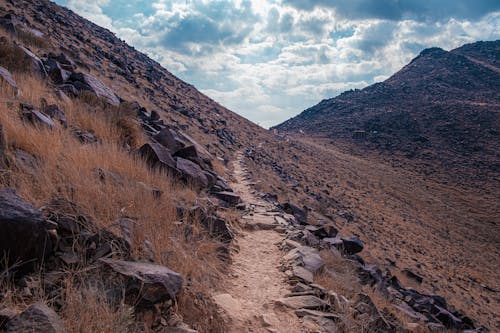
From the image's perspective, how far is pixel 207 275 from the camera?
12.8ft

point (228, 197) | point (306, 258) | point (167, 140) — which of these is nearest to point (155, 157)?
point (167, 140)

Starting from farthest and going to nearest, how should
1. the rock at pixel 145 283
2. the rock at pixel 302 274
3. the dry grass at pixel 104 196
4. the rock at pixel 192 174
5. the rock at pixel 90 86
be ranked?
1. the rock at pixel 90 86
2. the rock at pixel 192 174
3. the rock at pixel 302 274
4. the rock at pixel 145 283
5. the dry grass at pixel 104 196

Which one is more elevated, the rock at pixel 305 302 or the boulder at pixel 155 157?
the boulder at pixel 155 157

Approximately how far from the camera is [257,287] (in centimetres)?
446

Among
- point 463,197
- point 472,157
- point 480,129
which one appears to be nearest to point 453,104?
point 480,129

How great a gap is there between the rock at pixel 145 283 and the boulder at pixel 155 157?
3.06 metres

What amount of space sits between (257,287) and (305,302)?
0.64 meters

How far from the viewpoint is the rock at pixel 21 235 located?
2.60m

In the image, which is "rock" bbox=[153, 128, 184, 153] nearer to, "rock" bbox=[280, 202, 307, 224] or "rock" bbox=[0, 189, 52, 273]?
"rock" bbox=[280, 202, 307, 224]

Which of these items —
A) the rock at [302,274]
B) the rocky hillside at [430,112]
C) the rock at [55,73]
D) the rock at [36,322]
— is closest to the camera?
the rock at [36,322]

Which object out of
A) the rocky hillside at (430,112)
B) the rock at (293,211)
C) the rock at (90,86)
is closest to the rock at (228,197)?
the rock at (293,211)

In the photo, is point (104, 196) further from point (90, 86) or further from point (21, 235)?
point (90, 86)

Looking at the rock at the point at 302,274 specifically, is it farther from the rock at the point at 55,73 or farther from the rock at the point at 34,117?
the rock at the point at 55,73

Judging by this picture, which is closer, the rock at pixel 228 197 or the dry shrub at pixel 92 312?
the dry shrub at pixel 92 312
